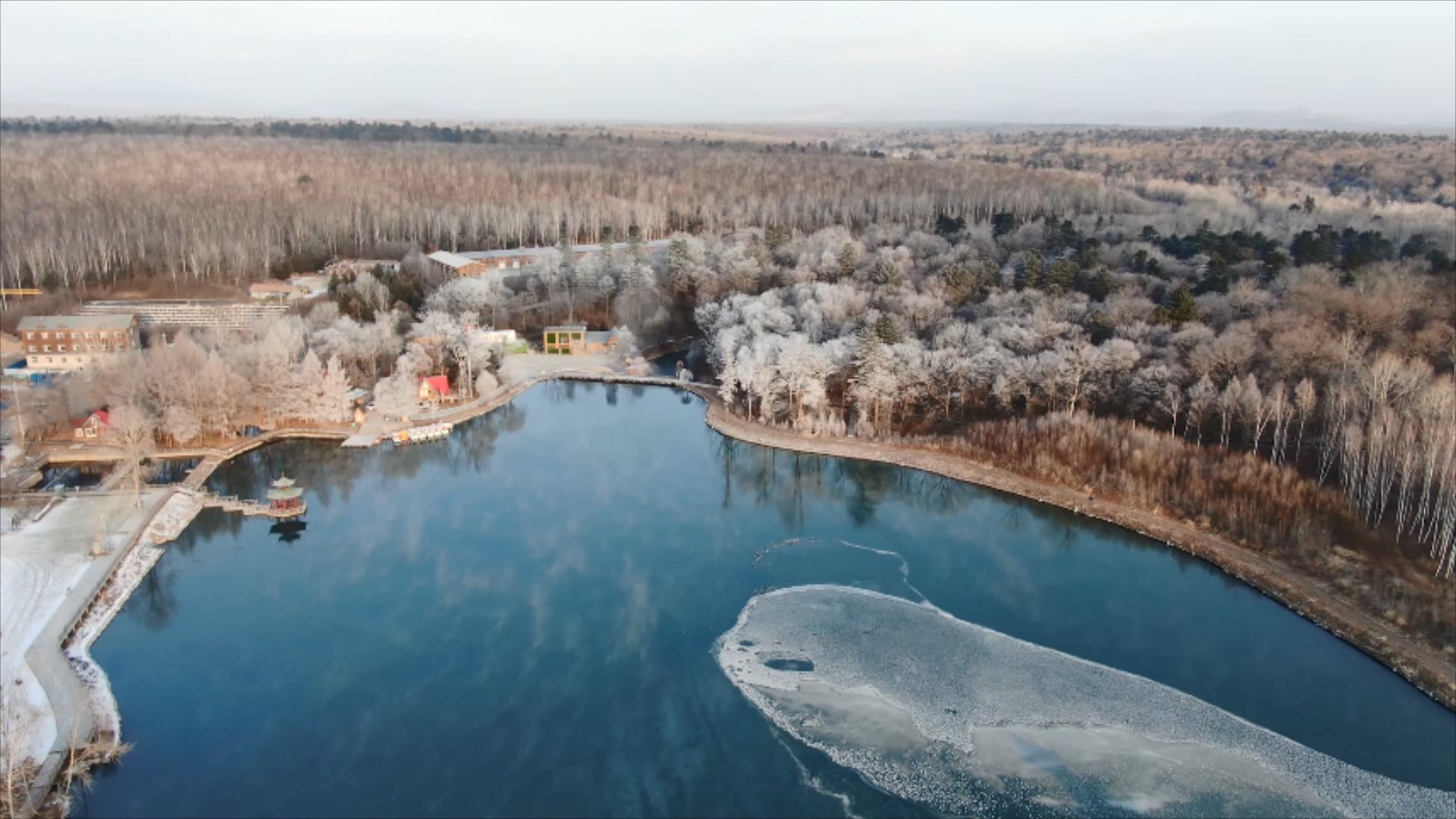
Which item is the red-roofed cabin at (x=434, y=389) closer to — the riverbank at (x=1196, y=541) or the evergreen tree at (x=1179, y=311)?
the riverbank at (x=1196, y=541)

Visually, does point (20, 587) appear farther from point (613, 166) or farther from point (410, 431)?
point (613, 166)

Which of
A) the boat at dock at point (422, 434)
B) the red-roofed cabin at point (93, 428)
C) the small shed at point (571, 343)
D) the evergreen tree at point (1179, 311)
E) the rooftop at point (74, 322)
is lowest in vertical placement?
the boat at dock at point (422, 434)

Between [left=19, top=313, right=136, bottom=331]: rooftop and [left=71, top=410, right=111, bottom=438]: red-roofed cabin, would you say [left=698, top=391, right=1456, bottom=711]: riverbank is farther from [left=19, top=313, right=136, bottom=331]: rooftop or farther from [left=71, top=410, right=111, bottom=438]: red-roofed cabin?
[left=19, top=313, right=136, bottom=331]: rooftop

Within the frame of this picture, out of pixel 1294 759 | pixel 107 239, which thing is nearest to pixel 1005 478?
pixel 1294 759

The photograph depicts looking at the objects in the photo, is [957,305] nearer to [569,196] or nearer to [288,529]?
[288,529]

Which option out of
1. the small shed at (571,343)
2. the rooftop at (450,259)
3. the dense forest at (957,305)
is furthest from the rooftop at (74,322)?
the small shed at (571,343)

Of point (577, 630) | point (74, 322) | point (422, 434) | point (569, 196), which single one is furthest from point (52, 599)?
point (569, 196)

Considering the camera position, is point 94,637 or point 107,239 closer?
point 94,637
